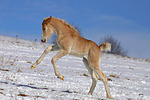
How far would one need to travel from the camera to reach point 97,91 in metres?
7.18

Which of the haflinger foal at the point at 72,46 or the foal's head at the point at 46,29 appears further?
the foal's head at the point at 46,29

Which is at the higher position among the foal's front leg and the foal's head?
the foal's head

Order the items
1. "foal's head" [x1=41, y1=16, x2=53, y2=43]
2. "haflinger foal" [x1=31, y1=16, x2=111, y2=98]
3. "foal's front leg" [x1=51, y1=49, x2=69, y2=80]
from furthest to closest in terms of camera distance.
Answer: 1. "foal's head" [x1=41, y1=16, x2=53, y2=43]
2. "haflinger foal" [x1=31, y1=16, x2=111, y2=98]
3. "foal's front leg" [x1=51, y1=49, x2=69, y2=80]

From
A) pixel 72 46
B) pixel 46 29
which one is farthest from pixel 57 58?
pixel 46 29

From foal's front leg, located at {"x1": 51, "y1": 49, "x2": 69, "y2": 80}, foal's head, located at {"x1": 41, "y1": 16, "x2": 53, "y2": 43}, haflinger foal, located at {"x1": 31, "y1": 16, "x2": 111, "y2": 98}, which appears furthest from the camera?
foal's head, located at {"x1": 41, "y1": 16, "x2": 53, "y2": 43}

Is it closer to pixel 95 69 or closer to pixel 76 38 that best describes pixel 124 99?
pixel 95 69

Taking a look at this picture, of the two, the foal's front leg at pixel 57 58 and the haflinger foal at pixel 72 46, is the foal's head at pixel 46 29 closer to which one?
the haflinger foal at pixel 72 46

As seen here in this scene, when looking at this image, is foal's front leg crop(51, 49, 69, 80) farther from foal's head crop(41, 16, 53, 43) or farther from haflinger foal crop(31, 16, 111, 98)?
foal's head crop(41, 16, 53, 43)

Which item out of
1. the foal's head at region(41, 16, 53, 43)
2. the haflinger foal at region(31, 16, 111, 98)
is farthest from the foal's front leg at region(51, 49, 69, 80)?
the foal's head at region(41, 16, 53, 43)

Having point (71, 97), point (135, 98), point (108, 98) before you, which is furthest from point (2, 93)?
point (135, 98)

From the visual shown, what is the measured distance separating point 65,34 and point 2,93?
250 cm

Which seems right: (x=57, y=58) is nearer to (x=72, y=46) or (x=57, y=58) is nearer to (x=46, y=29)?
(x=72, y=46)

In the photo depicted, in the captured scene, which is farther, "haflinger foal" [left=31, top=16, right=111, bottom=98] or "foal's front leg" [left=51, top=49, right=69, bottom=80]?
"haflinger foal" [left=31, top=16, right=111, bottom=98]

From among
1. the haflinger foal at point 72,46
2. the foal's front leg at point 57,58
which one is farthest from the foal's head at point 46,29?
the foal's front leg at point 57,58
